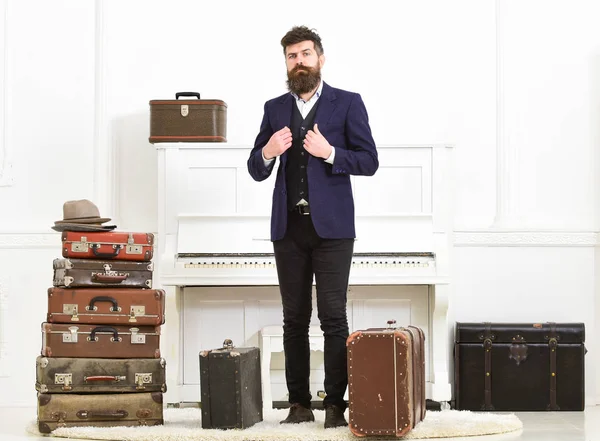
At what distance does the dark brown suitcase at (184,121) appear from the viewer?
5.33 metres

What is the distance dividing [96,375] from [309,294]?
3.26 feet

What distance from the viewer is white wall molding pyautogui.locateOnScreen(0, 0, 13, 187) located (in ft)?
18.7

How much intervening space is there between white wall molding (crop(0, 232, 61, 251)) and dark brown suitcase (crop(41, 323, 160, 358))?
1452 mm

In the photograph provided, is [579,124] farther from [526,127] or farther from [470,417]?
[470,417]

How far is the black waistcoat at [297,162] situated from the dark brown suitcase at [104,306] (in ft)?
2.66

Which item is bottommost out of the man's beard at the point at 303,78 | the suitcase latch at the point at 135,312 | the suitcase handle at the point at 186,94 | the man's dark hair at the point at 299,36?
the suitcase latch at the point at 135,312

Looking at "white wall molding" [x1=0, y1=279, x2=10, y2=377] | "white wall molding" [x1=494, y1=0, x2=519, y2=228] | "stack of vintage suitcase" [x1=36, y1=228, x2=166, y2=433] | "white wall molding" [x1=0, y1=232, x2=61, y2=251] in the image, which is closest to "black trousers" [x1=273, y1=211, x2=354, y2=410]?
"stack of vintage suitcase" [x1=36, y1=228, x2=166, y2=433]

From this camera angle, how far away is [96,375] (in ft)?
13.9

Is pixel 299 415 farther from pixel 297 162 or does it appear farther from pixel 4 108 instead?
pixel 4 108

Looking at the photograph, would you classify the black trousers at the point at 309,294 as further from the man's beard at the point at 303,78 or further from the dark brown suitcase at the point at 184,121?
the dark brown suitcase at the point at 184,121

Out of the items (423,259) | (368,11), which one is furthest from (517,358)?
(368,11)

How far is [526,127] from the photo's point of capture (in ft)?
18.6

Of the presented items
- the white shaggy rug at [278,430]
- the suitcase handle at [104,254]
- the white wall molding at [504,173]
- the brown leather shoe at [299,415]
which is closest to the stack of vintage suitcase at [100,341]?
the suitcase handle at [104,254]

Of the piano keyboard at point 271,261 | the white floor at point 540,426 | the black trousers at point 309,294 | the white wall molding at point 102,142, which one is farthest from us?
the white wall molding at point 102,142
